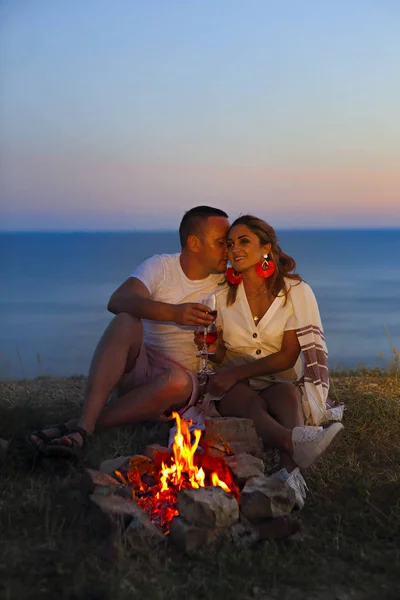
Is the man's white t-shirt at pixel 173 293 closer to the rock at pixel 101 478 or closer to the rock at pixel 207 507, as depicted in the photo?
the rock at pixel 101 478

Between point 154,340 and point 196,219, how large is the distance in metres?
0.86

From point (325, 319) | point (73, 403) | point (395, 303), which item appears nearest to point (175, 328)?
point (73, 403)

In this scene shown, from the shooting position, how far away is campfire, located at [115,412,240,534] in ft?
12.0

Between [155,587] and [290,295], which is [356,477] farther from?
[155,587]

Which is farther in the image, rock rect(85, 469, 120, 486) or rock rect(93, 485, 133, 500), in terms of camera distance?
rock rect(85, 469, 120, 486)

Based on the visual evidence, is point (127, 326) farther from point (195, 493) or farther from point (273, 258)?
point (195, 493)

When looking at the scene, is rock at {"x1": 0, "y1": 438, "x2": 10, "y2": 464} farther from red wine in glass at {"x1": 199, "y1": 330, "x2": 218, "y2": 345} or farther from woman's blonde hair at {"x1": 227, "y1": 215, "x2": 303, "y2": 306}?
woman's blonde hair at {"x1": 227, "y1": 215, "x2": 303, "y2": 306}

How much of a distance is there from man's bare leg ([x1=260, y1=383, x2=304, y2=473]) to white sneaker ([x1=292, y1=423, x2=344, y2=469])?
26 cm

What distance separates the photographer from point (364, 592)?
3039mm

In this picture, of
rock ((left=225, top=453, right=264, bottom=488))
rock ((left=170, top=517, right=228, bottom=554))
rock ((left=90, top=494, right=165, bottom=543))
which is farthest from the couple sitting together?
rock ((left=170, top=517, right=228, bottom=554))

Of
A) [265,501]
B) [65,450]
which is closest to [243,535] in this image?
[265,501]

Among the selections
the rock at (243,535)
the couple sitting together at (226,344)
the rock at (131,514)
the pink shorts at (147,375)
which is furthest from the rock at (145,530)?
the pink shorts at (147,375)

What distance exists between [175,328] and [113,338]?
2.03 feet

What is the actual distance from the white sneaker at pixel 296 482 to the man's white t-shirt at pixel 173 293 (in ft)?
4.35
